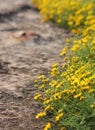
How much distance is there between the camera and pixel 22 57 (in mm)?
7066

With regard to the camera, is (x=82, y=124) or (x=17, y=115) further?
(x=17, y=115)

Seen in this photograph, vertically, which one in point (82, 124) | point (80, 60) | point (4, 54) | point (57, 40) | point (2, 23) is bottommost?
point (82, 124)

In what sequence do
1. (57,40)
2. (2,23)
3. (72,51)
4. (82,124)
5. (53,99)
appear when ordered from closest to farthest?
(82,124)
(53,99)
(72,51)
(57,40)
(2,23)

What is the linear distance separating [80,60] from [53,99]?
0.89 metres

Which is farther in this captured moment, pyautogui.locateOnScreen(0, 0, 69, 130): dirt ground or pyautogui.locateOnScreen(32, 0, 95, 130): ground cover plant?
pyautogui.locateOnScreen(0, 0, 69, 130): dirt ground

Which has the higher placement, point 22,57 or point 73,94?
point 22,57

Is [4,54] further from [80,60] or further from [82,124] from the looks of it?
[82,124]

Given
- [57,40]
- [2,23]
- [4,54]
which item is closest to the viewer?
[4,54]

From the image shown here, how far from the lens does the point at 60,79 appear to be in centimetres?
527

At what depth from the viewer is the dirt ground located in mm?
5109

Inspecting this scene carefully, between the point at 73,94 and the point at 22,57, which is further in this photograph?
the point at 22,57

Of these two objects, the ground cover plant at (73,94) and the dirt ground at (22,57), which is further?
the dirt ground at (22,57)

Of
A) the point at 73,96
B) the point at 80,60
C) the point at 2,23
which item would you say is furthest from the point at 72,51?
the point at 2,23

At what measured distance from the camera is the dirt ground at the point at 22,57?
16.8 ft
